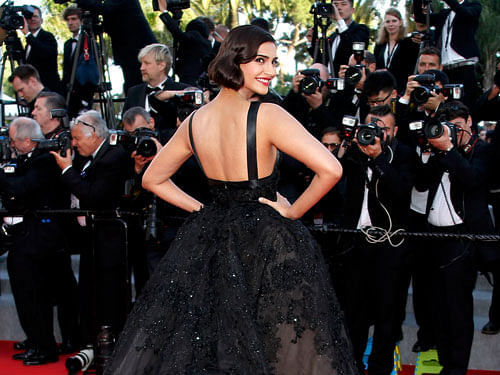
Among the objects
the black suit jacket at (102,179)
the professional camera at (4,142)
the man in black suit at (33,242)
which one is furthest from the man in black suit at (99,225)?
the professional camera at (4,142)

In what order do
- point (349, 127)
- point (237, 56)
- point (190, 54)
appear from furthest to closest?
point (190, 54)
point (349, 127)
point (237, 56)

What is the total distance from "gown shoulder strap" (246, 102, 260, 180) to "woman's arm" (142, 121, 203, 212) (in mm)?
360

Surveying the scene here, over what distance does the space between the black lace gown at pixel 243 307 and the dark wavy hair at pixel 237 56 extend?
0.16 meters

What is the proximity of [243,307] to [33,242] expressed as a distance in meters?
3.06

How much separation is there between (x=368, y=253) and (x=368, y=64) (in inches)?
76.9

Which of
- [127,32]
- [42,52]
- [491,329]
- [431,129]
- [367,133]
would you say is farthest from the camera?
[42,52]

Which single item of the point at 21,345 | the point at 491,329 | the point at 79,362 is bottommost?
the point at 21,345

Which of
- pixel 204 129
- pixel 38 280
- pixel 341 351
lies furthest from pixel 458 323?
pixel 38 280

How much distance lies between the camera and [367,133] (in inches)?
161

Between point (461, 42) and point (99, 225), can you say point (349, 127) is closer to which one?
point (99, 225)

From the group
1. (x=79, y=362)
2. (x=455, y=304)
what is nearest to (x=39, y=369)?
(x=79, y=362)

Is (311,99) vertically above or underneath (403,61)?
underneath

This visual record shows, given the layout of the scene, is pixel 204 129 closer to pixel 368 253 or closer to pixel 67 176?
pixel 368 253

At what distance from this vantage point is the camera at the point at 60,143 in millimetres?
4816
